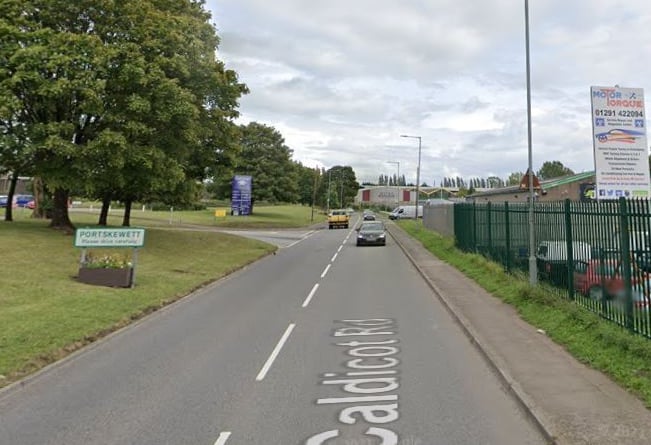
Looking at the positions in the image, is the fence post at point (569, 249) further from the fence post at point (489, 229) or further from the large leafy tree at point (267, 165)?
the large leafy tree at point (267, 165)

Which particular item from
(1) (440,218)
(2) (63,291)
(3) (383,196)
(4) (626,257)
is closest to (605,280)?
(4) (626,257)

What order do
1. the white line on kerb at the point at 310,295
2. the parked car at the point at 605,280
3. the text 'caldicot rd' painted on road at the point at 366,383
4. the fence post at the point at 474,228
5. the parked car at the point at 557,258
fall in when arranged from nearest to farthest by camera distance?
the text 'caldicot rd' painted on road at the point at 366,383, the parked car at the point at 605,280, the parked car at the point at 557,258, the white line on kerb at the point at 310,295, the fence post at the point at 474,228

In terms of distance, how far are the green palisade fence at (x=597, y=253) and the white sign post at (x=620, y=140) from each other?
2.58 meters

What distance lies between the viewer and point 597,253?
930 centimetres

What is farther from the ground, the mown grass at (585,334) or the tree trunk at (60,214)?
the tree trunk at (60,214)

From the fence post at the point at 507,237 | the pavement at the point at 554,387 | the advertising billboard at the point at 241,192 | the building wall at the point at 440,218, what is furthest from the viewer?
the advertising billboard at the point at 241,192

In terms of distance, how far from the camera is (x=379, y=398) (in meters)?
6.12

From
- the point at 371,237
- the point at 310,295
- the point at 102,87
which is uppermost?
the point at 102,87

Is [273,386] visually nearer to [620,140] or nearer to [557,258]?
[557,258]

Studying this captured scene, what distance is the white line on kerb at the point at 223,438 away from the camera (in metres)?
4.91

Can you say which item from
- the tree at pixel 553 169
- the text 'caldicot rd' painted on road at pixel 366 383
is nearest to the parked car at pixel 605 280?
the text 'caldicot rd' painted on road at pixel 366 383

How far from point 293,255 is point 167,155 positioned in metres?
8.11

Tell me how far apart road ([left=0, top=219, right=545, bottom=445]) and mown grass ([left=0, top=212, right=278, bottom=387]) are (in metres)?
0.48

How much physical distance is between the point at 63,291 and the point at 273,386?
8305 mm
